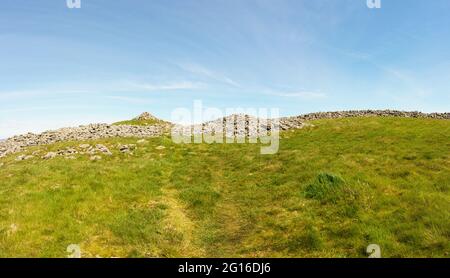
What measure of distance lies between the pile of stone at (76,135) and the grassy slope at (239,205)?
10531 millimetres

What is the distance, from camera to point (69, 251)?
13.0 m

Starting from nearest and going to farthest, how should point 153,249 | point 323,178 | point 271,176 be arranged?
point 153,249, point 323,178, point 271,176

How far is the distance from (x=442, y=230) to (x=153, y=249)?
10.0m

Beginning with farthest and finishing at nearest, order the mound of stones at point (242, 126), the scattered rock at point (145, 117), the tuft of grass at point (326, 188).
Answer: the scattered rock at point (145, 117) → the mound of stones at point (242, 126) → the tuft of grass at point (326, 188)

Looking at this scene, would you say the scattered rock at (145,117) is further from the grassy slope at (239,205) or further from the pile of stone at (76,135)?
the grassy slope at (239,205)

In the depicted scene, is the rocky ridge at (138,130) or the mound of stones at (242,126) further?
the mound of stones at (242,126)

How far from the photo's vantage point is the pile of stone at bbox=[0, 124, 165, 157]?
36081mm

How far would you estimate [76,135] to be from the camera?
124 feet

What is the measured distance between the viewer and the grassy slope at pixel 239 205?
43.3 ft

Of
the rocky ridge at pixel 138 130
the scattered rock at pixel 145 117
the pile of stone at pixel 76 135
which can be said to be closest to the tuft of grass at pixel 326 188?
the rocky ridge at pixel 138 130

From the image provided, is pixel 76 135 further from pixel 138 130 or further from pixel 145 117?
pixel 145 117
